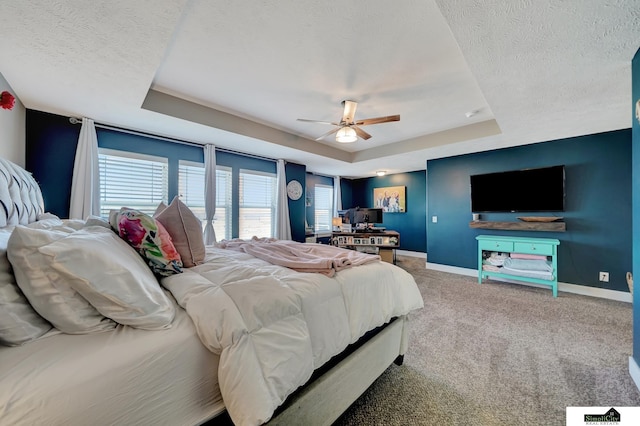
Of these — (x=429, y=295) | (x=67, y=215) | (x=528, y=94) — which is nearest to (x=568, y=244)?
(x=429, y=295)

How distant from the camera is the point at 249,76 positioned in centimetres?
233

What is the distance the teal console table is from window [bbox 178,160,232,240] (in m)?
4.27

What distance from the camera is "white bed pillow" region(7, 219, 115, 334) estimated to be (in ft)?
2.53

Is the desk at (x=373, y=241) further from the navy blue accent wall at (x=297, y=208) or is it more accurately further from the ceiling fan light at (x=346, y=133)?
the ceiling fan light at (x=346, y=133)

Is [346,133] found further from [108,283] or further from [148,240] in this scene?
[108,283]

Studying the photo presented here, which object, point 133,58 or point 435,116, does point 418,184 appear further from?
point 133,58

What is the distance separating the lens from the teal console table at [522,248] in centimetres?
334

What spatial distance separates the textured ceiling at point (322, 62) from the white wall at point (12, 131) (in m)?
0.13

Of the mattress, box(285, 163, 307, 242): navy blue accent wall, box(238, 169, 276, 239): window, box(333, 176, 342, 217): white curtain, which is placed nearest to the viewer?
the mattress

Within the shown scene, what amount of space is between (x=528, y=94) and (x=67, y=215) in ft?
16.5

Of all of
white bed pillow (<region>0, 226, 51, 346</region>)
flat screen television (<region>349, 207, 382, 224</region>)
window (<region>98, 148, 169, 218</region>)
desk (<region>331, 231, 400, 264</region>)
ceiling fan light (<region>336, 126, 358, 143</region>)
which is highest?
ceiling fan light (<region>336, 126, 358, 143</region>)

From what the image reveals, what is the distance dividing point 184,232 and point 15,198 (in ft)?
3.05

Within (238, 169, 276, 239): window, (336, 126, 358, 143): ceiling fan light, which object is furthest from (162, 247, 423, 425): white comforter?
(238, 169, 276, 239): window

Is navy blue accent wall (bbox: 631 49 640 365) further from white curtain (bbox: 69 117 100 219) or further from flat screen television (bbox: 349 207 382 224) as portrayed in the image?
white curtain (bbox: 69 117 100 219)
